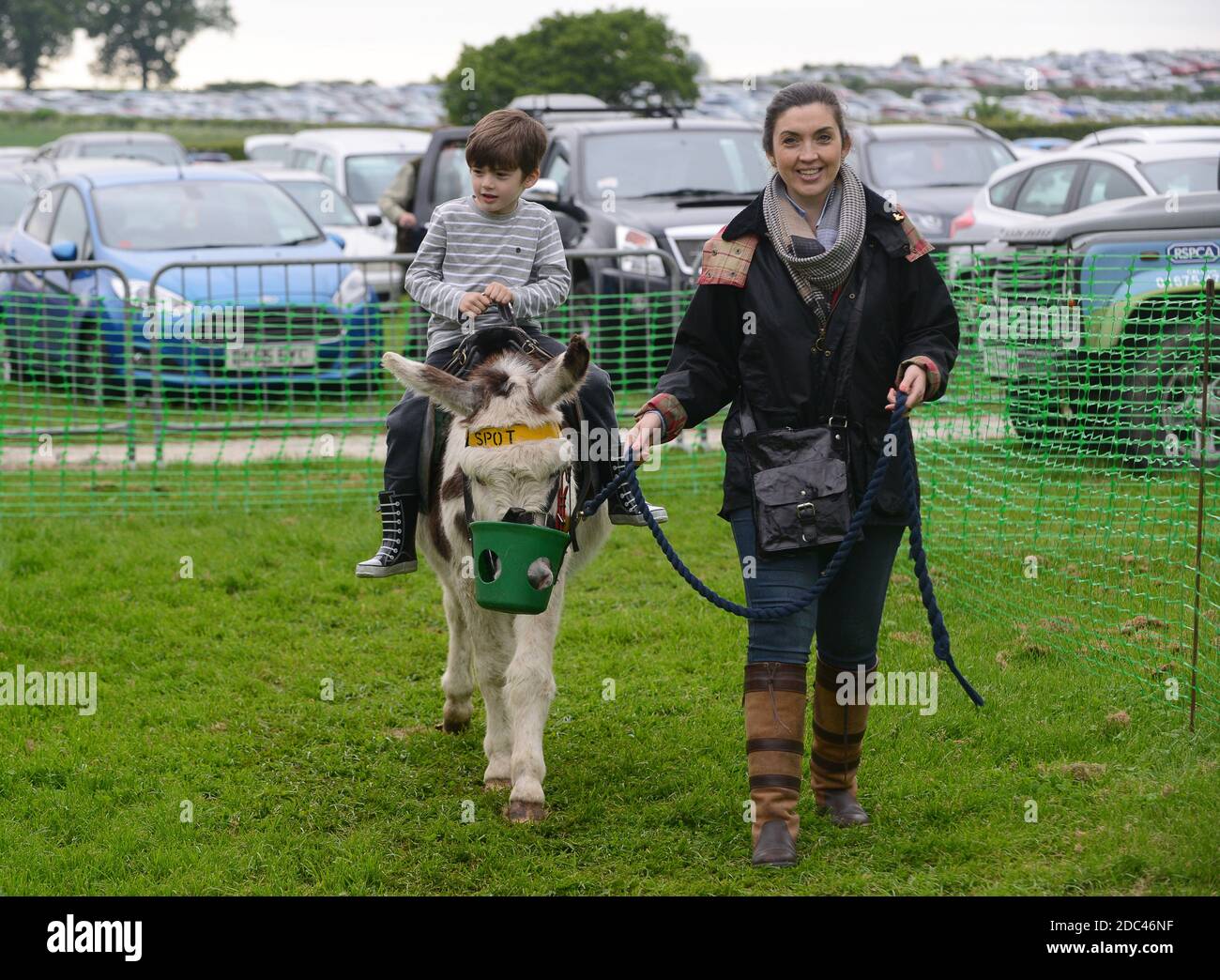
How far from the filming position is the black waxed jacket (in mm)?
4418

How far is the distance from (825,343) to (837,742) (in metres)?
1.43

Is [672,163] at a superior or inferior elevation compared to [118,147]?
inferior

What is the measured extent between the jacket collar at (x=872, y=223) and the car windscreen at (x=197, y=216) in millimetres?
9428

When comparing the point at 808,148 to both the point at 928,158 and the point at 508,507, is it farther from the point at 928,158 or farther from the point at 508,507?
the point at 928,158

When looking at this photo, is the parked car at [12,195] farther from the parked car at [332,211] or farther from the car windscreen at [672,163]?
the car windscreen at [672,163]

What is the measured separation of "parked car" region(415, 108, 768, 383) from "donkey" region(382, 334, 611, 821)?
18.2 feet

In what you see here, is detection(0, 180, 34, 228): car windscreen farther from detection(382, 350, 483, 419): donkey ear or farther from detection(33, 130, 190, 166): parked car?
detection(382, 350, 483, 419): donkey ear

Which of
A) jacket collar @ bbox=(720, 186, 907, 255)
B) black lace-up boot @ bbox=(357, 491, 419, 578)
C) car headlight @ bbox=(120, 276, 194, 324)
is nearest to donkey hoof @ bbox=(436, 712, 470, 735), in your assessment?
black lace-up boot @ bbox=(357, 491, 419, 578)

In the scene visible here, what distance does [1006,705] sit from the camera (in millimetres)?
5879

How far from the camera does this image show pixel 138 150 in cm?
2867

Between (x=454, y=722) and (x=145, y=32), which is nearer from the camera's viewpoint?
(x=454, y=722)

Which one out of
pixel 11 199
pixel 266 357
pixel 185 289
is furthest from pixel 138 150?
pixel 266 357

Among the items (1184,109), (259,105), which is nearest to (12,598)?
(1184,109)

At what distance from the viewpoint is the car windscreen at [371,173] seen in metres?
20.1
